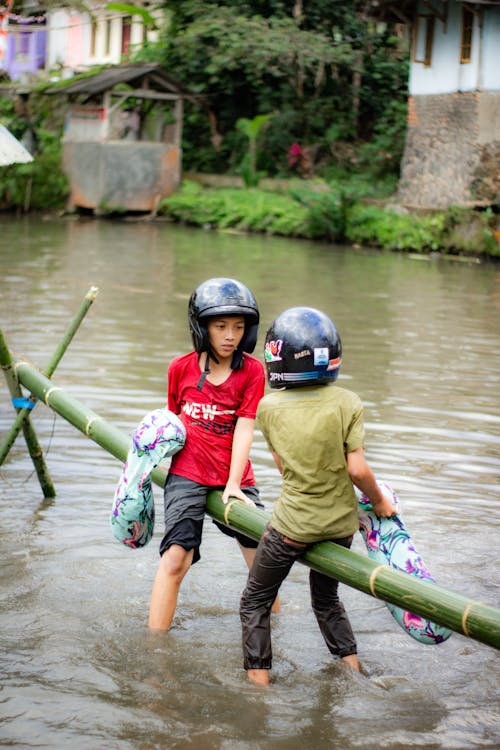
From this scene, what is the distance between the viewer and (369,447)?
7973 millimetres

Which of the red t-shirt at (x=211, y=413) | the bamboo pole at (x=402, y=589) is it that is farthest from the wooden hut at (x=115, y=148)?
the bamboo pole at (x=402, y=589)

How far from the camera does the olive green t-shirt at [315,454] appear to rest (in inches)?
155

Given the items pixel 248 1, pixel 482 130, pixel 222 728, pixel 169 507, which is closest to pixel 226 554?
pixel 169 507

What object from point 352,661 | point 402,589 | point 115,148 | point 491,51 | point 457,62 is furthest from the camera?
point 115,148

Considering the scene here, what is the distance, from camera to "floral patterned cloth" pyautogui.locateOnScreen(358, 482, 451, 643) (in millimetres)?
4113

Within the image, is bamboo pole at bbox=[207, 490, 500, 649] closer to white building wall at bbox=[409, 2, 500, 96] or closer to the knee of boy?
the knee of boy

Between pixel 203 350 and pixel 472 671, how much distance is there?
171cm

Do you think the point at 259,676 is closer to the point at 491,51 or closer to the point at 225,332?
the point at 225,332

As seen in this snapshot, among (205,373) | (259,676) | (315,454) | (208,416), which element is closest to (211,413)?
(208,416)

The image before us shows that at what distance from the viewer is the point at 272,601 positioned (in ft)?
14.0

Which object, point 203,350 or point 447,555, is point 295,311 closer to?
point 203,350

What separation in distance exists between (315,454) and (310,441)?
0.16 ft

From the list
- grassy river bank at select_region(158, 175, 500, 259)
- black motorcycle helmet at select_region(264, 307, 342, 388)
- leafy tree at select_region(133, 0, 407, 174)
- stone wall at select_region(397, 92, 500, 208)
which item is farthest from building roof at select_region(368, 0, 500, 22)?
black motorcycle helmet at select_region(264, 307, 342, 388)

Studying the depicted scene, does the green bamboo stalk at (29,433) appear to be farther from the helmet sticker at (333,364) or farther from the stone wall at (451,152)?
the stone wall at (451,152)
